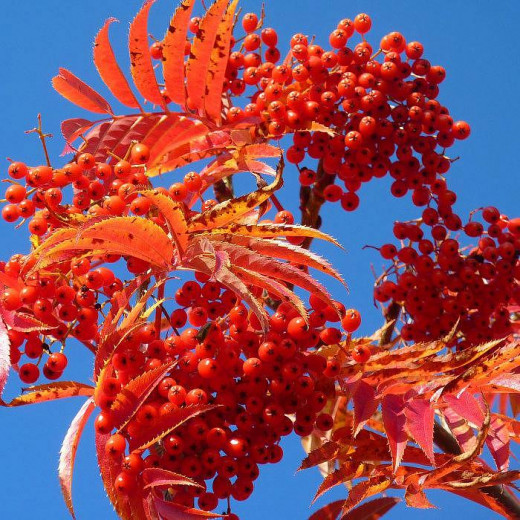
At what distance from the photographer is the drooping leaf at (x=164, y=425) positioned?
6.39ft

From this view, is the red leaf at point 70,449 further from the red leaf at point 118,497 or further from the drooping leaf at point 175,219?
the drooping leaf at point 175,219

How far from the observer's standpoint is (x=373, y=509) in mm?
2332

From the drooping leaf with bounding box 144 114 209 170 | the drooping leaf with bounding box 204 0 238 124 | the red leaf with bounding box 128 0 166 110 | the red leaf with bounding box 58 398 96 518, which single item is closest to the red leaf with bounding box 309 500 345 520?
the red leaf with bounding box 58 398 96 518

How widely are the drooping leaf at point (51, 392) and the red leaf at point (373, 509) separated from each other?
0.78 metres

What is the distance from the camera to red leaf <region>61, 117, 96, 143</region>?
8.65ft

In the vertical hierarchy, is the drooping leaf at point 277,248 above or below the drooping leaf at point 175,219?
below

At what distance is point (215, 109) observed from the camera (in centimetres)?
262

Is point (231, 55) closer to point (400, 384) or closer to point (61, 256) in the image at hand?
point (61, 256)

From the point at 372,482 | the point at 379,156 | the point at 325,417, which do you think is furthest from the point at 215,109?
the point at 372,482

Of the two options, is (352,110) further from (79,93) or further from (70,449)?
(70,449)

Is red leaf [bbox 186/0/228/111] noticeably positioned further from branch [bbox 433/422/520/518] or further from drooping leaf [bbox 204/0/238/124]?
branch [bbox 433/422/520/518]

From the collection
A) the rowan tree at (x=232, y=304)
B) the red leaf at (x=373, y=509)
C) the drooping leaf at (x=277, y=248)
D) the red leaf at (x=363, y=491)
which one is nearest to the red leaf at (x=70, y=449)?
the rowan tree at (x=232, y=304)

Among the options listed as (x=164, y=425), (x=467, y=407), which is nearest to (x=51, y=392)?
(x=164, y=425)

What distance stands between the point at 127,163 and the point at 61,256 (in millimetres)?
392
